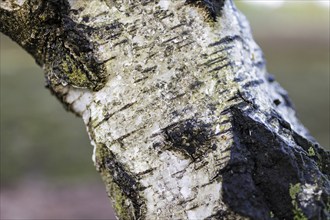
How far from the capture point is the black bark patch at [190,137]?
2.66 feet

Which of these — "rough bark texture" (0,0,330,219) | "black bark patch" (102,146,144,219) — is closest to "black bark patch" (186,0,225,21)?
"rough bark texture" (0,0,330,219)

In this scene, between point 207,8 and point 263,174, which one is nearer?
point 263,174

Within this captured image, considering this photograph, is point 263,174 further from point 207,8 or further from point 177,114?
point 207,8

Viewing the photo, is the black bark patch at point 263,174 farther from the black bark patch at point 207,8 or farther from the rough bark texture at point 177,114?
the black bark patch at point 207,8

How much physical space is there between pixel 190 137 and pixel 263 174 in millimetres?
132

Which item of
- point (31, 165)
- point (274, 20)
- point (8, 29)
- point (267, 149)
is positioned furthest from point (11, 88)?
point (267, 149)

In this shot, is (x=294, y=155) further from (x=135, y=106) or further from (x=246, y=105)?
(x=135, y=106)

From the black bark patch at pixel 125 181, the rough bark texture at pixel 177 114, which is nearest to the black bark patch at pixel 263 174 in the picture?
the rough bark texture at pixel 177 114

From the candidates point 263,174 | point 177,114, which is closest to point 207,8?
point 177,114

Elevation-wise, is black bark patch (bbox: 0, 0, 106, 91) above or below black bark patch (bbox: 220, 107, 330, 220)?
above

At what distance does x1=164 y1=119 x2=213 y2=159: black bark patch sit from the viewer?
0.81m

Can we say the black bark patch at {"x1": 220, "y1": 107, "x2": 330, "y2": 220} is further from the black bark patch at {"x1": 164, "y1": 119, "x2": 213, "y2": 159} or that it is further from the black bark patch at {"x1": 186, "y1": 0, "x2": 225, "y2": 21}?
the black bark patch at {"x1": 186, "y1": 0, "x2": 225, "y2": 21}

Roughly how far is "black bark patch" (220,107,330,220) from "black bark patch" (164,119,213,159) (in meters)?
0.05

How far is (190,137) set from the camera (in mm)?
816
